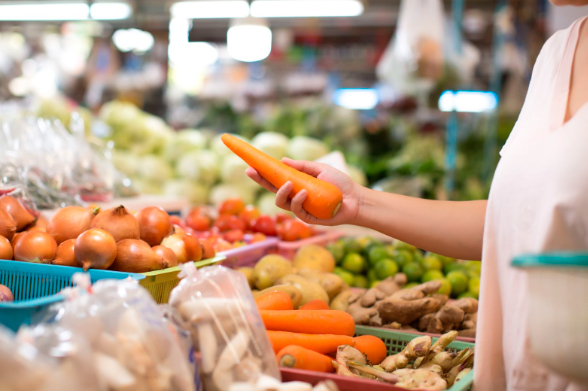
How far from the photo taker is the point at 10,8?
5684 mm

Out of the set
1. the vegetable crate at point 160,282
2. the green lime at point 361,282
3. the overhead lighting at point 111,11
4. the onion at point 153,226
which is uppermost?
the overhead lighting at point 111,11

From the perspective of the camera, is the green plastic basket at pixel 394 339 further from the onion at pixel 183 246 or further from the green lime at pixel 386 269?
the green lime at pixel 386 269

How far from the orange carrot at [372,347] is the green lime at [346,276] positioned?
0.90 meters

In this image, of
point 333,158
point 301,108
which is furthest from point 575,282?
point 301,108

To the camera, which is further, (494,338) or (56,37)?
(56,37)

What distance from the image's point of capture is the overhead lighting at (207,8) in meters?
5.03

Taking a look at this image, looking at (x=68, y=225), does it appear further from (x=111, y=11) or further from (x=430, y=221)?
(x=111, y=11)

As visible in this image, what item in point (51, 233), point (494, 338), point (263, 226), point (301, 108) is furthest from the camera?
point (301, 108)

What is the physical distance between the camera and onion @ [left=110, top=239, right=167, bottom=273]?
162 cm

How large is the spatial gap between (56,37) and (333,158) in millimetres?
5235

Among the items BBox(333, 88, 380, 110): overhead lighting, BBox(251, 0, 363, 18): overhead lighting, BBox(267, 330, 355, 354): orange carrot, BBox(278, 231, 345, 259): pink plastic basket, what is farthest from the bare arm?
BBox(333, 88, 380, 110): overhead lighting

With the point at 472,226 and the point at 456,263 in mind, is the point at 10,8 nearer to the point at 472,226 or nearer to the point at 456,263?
the point at 456,263

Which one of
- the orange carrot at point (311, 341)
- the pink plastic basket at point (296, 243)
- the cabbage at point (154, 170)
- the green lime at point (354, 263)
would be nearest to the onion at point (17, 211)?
the orange carrot at point (311, 341)

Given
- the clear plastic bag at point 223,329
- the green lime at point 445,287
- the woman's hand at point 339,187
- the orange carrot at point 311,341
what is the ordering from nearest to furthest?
1. the clear plastic bag at point 223,329
2. the orange carrot at point 311,341
3. the woman's hand at point 339,187
4. the green lime at point 445,287
